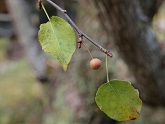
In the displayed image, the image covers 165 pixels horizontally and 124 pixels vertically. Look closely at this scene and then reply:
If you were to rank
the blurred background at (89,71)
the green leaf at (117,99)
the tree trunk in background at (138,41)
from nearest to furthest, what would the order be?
the green leaf at (117,99)
the tree trunk in background at (138,41)
the blurred background at (89,71)

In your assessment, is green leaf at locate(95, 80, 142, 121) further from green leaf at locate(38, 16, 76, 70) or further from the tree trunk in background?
the tree trunk in background

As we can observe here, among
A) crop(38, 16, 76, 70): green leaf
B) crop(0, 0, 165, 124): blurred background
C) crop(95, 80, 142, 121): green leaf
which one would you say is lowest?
crop(0, 0, 165, 124): blurred background

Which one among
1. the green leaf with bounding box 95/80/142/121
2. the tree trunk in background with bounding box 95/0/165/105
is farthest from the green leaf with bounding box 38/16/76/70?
the tree trunk in background with bounding box 95/0/165/105

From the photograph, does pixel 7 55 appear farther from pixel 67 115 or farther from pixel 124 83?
pixel 124 83

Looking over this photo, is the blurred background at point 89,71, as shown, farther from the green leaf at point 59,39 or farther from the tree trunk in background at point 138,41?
the green leaf at point 59,39

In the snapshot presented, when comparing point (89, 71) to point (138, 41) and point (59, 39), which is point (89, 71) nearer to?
point (138, 41)

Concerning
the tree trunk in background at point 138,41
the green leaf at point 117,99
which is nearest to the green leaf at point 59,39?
the green leaf at point 117,99

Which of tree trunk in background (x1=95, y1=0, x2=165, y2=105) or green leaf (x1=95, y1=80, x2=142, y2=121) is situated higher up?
green leaf (x1=95, y1=80, x2=142, y2=121)
